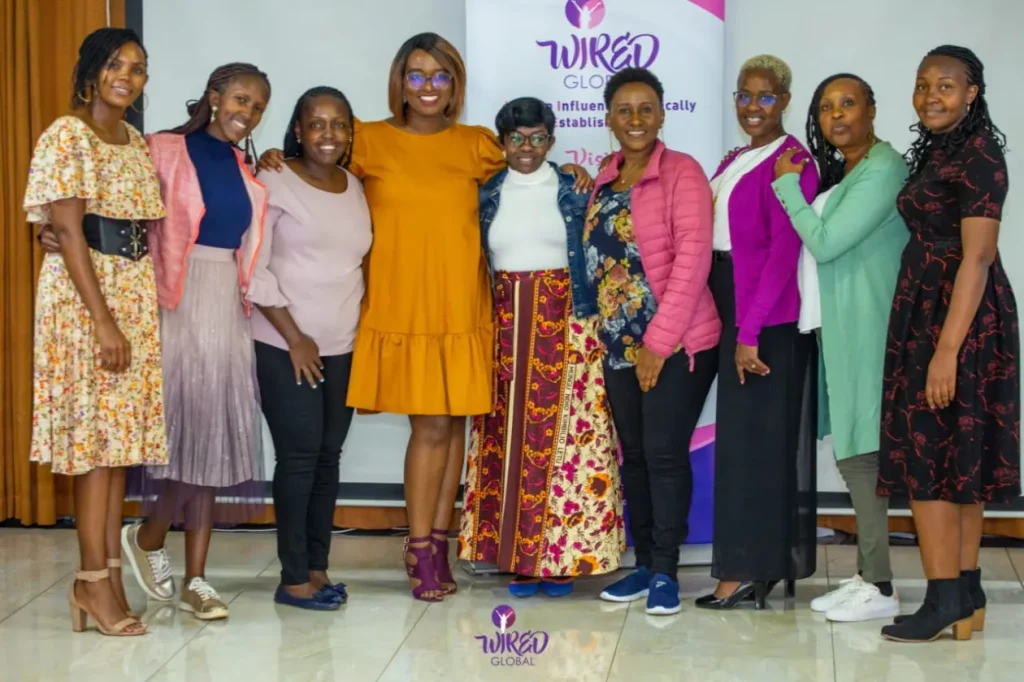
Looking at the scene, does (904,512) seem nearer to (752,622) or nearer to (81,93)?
(752,622)

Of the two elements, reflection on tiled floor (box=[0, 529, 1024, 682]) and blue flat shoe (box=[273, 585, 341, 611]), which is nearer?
reflection on tiled floor (box=[0, 529, 1024, 682])

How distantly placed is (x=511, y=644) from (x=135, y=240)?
1.46 meters

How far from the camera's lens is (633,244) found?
3705 millimetres

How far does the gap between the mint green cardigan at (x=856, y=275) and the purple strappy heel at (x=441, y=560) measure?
1221 millimetres

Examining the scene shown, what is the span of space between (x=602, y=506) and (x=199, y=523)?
1.18 m

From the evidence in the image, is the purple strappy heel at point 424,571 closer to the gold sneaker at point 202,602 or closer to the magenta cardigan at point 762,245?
the gold sneaker at point 202,602

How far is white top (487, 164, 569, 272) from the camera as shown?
382cm

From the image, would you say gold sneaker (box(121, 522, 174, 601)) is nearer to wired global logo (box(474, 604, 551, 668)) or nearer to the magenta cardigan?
wired global logo (box(474, 604, 551, 668))

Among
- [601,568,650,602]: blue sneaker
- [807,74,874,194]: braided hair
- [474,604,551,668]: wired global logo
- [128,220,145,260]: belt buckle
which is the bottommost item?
[474,604,551,668]: wired global logo

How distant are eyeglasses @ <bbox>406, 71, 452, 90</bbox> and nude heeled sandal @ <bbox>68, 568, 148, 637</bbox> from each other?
1594 mm

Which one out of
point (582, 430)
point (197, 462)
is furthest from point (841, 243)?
point (197, 462)

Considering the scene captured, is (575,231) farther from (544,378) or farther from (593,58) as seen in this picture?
(593,58)

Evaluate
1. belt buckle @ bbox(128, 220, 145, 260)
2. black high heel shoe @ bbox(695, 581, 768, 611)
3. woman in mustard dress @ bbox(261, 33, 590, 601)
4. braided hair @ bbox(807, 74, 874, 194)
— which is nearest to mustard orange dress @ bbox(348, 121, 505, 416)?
woman in mustard dress @ bbox(261, 33, 590, 601)

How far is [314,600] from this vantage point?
3846 millimetres
